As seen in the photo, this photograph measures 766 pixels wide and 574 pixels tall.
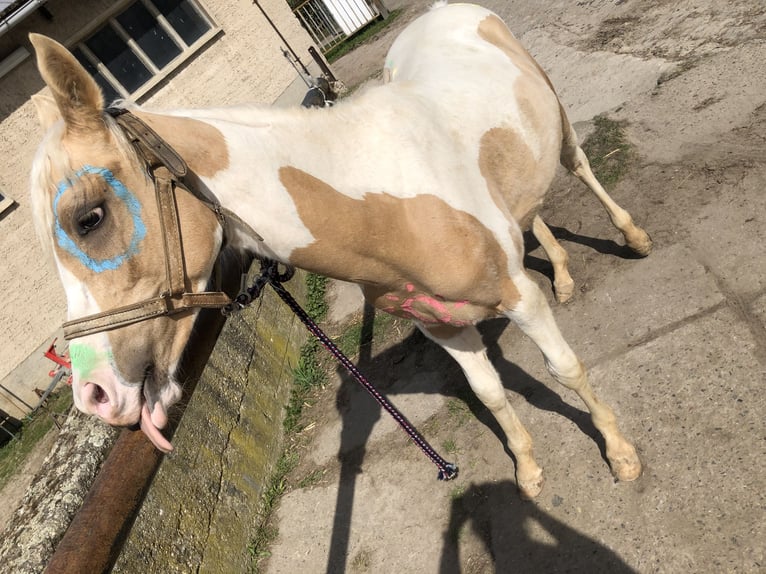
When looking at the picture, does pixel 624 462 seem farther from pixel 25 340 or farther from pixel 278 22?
pixel 278 22

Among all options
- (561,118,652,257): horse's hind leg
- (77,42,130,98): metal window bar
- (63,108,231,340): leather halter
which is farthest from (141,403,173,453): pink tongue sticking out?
(77,42,130,98): metal window bar

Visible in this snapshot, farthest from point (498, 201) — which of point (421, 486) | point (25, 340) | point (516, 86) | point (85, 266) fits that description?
point (25, 340)

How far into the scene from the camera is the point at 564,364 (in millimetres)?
2697

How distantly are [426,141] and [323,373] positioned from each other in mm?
3022

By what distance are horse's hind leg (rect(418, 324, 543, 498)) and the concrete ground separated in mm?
128

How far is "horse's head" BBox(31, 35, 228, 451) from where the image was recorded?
162 centimetres

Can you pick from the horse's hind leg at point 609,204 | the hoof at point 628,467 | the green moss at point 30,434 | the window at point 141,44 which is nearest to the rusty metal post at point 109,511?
the hoof at point 628,467

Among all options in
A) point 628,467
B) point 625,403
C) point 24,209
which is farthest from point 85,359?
point 24,209

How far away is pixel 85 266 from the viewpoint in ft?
5.36

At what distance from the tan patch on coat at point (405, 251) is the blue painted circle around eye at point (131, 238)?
0.51 m

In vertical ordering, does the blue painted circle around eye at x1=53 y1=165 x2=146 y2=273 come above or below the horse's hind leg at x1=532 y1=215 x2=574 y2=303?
above

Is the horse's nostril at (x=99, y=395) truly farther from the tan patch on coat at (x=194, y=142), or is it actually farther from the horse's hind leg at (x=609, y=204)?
the horse's hind leg at (x=609, y=204)

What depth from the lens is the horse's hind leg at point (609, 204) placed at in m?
3.68

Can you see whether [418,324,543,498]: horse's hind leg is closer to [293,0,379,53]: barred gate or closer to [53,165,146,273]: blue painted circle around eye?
[53,165,146,273]: blue painted circle around eye
